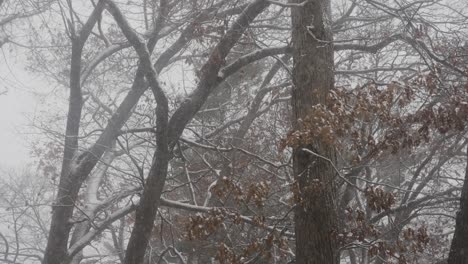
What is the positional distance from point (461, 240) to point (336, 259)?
3.76ft

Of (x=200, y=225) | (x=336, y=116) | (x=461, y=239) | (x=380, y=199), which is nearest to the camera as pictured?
(x=461, y=239)

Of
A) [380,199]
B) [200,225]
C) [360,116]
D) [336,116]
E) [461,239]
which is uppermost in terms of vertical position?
[360,116]

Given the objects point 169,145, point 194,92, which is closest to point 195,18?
point 194,92

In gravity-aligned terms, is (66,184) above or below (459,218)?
above

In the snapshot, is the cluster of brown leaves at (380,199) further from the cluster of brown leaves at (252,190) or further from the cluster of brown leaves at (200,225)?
the cluster of brown leaves at (200,225)

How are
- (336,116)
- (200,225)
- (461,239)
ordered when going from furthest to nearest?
(200,225)
(336,116)
(461,239)

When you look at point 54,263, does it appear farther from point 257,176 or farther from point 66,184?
point 257,176

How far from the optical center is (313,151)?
416 centimetres

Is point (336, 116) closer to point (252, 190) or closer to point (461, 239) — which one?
point (252, 190)

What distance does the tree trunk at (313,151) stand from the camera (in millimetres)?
3904

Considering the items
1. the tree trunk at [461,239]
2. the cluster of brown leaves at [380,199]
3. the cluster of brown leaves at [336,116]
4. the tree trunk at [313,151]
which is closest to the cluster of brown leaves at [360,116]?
the cluster of brown leaves at [336,116]

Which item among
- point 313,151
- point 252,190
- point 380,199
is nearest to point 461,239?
point 380,199

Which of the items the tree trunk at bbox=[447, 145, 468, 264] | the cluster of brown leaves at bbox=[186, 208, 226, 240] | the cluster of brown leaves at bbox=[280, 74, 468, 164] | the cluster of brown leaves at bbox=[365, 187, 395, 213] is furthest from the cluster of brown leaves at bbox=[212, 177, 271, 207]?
the tree trunk at bbox=[447, 145, 468, 264]

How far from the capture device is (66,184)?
7.18 meters
